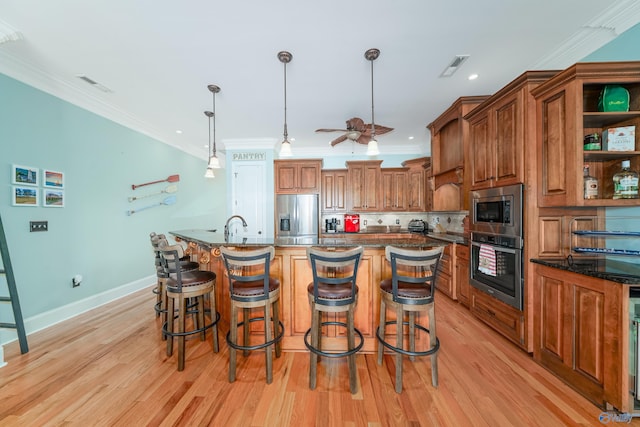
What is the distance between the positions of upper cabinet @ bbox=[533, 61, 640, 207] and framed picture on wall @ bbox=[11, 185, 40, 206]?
207 inches

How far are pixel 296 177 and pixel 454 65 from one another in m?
3.36

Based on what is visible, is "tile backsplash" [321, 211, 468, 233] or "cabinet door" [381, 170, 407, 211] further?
"cabinet door" [381, 170, 407, 211]

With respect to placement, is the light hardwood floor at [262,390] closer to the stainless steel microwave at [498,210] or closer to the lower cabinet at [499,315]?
the lower cabinet at [499,315]

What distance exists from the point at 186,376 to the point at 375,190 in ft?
14.6

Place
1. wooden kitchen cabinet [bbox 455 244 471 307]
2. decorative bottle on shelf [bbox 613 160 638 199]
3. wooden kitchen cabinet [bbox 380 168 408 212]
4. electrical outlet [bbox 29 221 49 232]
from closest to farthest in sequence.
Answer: decorative bottle on shelf [bbox 613 160 638 199], electrical outlet [bbox 29 221 49 232], wooden kitchen cabinet [bbox 455 244 471 307], wooden kitchen cabinet [bbox 380 168 408 212]

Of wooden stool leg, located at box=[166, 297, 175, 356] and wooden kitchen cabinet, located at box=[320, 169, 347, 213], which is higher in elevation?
wooden kitchen cabinet, located at box=[320, 169, 347, 213]

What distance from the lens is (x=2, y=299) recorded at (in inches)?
83.9

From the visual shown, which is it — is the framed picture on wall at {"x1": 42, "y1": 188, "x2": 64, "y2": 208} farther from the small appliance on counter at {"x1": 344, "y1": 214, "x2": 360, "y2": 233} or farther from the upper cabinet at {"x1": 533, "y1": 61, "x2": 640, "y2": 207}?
the upper cabinet at {"x1": 533, "y1": 61, "x2": 640, "y2": 207}

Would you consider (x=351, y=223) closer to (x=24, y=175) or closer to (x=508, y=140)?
(x=508, y=140)

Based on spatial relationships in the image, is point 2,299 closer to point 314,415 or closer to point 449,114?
point 314,415

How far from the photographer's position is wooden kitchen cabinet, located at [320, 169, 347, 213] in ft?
16.8

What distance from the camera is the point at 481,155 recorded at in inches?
105

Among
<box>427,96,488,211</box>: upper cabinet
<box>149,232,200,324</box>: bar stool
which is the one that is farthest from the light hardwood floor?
<box>427,96,488,211</box>: upper cabinet

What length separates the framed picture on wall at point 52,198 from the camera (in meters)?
2.66
